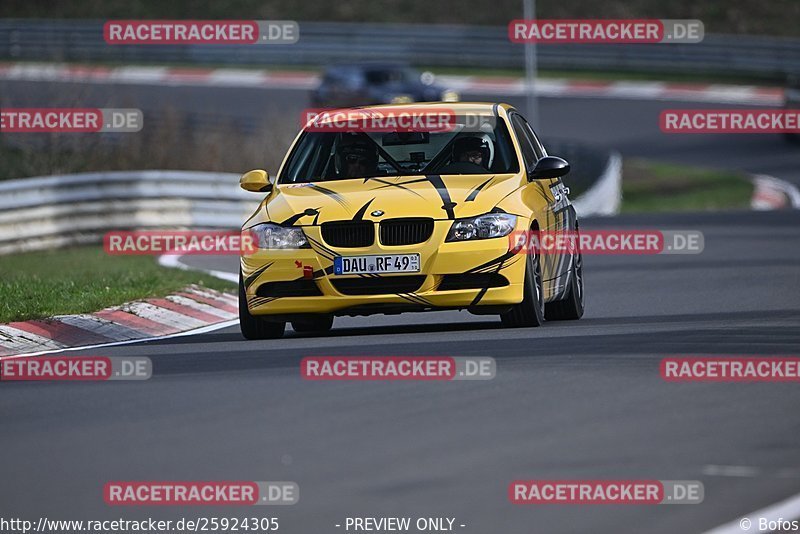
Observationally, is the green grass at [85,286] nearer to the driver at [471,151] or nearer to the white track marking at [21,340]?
the white track marking at [21,340]

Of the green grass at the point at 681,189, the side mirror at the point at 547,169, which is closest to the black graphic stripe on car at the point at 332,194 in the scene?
the side mirror at the point at 547,169

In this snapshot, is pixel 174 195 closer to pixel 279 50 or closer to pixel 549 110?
pixel 549 110

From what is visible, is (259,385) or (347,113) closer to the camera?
(259,385)

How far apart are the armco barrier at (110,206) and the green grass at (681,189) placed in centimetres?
1008

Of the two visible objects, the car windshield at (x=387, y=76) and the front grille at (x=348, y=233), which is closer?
the front grille at (x=348, y=233)

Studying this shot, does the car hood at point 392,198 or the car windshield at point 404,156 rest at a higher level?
the car windshield at point 404,156

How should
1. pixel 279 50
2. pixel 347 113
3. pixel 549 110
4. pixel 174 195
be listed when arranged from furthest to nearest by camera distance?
pixel 279 50
pixel 549 110
pixel 174 195
pixel 347 113

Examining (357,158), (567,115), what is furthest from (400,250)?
(567,115)

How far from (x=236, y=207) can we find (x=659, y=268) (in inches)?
289

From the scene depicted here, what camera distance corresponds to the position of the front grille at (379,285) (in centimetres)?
1170

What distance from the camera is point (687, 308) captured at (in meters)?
14.1

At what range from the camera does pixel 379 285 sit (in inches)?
462

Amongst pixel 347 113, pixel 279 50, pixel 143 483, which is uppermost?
pixel 279 50

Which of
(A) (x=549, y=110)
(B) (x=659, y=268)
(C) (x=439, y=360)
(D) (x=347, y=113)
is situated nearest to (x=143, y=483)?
(C) (x=439, y=360)
